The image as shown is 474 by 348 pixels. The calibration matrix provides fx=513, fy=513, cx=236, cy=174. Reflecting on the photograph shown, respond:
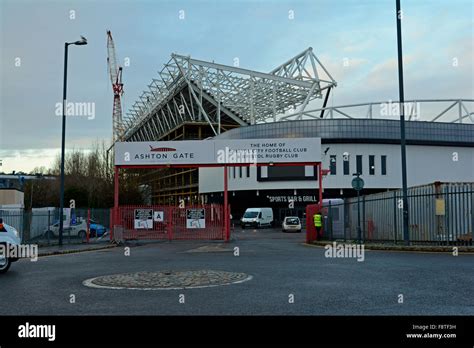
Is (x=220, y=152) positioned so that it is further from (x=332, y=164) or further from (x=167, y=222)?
(x=332, y=164)

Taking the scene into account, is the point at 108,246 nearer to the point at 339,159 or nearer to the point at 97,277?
the point at 97,277

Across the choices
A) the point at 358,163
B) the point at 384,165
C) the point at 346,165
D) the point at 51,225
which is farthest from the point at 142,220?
the point at 384,165

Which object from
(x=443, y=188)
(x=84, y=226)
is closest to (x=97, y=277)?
(x=443, y=188)

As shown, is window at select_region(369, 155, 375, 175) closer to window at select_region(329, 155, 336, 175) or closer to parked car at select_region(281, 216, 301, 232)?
window at select_region(329, 155, 336, 175)

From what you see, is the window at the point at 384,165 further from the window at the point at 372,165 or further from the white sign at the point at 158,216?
the white sign at the point at 158,216

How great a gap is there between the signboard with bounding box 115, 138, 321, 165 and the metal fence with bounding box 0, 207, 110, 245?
389 cm

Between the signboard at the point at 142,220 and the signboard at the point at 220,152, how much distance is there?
3869 millimetres

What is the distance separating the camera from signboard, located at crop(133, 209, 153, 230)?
2909cm

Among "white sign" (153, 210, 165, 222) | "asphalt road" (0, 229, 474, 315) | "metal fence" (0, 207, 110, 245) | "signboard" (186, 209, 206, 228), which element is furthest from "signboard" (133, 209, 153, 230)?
"asphalt road" (0, 229, 474, 315)

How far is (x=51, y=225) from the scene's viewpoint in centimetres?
2897

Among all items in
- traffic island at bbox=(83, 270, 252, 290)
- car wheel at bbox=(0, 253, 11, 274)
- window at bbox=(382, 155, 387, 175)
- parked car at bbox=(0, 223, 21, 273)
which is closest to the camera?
traffic island at bbox=(83, 270, 252, 290)

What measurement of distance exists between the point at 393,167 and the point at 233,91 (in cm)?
3256

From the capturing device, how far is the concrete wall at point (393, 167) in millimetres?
59469
